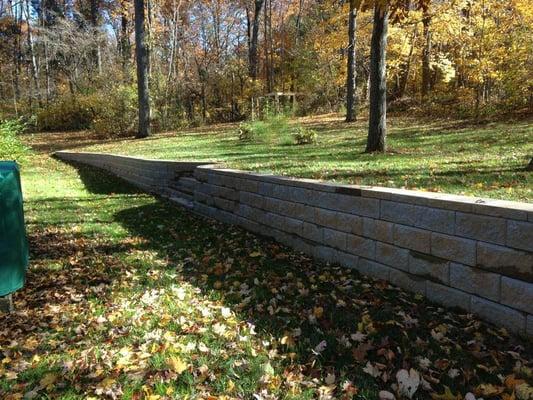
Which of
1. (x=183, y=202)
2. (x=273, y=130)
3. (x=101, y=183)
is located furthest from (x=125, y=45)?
(x=183, y=202)

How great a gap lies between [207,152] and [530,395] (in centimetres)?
1119

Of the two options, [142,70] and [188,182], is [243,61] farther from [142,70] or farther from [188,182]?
[188,182]

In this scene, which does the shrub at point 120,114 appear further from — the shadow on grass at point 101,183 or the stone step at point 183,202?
the stone step at point 183,202

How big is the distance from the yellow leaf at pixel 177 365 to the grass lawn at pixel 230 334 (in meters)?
0.01

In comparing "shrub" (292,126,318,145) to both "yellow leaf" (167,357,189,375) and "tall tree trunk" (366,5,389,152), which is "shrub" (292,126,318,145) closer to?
"tall tree trunk" (366,5,389,152)

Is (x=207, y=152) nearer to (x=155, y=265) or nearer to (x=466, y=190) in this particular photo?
(x=155, y=265)

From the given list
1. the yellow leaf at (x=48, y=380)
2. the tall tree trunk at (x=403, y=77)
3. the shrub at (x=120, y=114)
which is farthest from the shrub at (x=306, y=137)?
the shrub at (x=120, y=114)

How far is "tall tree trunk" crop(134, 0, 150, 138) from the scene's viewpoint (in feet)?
63.8

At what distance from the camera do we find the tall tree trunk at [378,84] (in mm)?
9438

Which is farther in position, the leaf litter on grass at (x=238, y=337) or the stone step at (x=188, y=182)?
the stone step at (x=188, y=182)

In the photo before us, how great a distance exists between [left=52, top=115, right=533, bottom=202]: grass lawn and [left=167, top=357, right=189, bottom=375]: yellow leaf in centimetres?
319

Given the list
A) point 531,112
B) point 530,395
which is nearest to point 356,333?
point 530,395

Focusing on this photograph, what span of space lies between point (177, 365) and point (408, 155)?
280 inches

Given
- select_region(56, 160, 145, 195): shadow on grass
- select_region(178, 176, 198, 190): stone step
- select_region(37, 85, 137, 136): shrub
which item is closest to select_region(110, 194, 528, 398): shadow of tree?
select_region(178, 176, 198, 190): stone step
